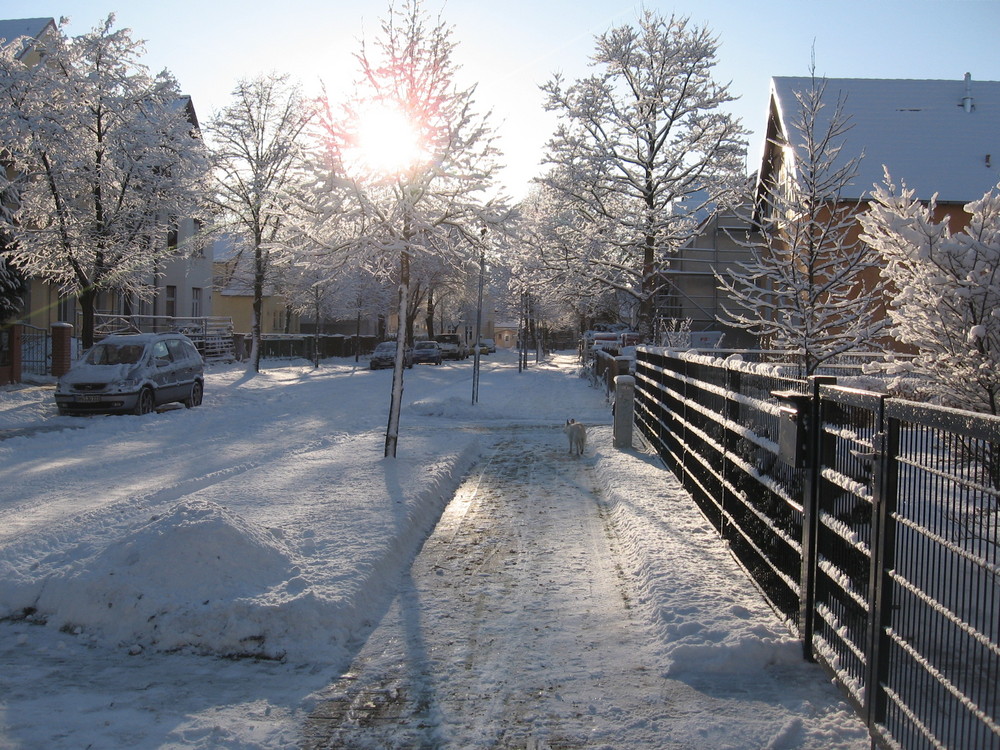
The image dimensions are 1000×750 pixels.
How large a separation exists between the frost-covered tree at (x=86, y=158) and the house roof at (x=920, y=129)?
1813 centimetres

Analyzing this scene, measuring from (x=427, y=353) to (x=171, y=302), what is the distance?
580 inches

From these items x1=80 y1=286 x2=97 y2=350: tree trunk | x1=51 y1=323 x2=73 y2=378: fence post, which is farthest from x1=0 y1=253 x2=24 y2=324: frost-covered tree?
x1=80 y1=286 x2=97 y2=350: tree trunk

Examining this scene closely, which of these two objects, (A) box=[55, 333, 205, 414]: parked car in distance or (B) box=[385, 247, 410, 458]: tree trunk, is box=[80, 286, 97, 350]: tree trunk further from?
(B) box=[385, 247, 410, 458]: tree trunk

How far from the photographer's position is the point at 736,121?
25.5 meters

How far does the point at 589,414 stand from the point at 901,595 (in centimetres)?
1604

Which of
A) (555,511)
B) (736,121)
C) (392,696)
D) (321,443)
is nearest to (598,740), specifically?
(392,696)

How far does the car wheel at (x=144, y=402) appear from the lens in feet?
55.8

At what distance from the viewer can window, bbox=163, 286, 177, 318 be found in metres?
41.2

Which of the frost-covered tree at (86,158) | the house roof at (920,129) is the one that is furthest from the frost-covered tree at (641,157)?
the frost-covered tree at (86,158)

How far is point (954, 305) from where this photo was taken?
6871mm

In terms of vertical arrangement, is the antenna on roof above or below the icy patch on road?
above

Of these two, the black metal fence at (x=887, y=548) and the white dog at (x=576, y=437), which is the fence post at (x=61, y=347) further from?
the black metal fence at (x=887, y=548)

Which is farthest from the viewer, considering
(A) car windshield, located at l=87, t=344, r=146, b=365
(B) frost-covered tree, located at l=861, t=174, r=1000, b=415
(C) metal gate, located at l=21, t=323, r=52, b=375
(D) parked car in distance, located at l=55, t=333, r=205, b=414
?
(C) metal gate, located at l=21, t=323, r=52, b=375

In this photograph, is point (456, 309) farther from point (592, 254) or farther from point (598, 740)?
point (598, 740)
